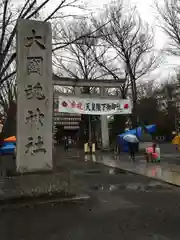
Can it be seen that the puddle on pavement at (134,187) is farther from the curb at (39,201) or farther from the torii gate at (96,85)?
the torii gate at (96,85)

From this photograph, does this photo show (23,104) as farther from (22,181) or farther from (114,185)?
(114,185)

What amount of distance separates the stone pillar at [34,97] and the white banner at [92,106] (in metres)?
14.8

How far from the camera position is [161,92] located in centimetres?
5603

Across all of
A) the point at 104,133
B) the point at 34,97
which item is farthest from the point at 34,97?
the point at 104,133

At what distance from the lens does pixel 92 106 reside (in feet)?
81.8

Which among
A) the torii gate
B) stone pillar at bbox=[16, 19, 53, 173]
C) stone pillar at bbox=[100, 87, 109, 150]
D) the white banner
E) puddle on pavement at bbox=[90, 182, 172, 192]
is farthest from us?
stone pillar at bbox=[100, 87, 109, 150]

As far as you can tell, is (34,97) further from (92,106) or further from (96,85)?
(96,85)

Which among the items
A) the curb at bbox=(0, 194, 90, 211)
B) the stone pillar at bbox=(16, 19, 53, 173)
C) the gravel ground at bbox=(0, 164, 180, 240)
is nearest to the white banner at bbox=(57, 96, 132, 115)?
the stone pillar at bbox=(16, 19, 53, 173)

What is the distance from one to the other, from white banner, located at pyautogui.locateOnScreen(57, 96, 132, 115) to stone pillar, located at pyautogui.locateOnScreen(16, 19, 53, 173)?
14.8 metres

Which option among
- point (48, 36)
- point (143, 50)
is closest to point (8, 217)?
point (48, 36)

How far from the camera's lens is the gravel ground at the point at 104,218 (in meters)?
5.20

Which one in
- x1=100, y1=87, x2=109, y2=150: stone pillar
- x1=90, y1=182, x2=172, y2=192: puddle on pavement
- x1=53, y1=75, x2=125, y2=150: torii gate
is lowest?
x1=90, y1=182, x2=172, y2=192: puddle on pavement

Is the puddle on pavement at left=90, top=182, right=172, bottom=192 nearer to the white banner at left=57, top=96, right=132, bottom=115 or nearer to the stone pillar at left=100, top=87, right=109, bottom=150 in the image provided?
the white banner at left=57, top=96, right=132, bottom=115

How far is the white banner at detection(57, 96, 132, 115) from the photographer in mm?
23984
